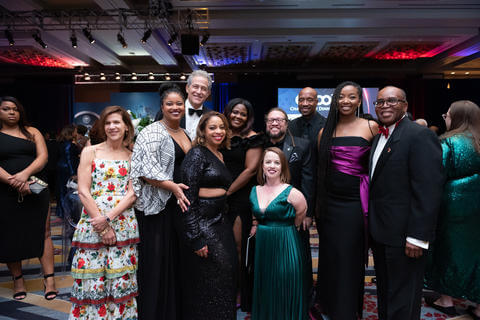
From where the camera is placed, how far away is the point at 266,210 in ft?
8.20

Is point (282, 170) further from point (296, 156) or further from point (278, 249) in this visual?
point (278, 249)

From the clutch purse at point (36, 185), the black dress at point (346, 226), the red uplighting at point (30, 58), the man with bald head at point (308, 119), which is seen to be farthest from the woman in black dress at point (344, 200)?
the red uplighting at point (30, 58)

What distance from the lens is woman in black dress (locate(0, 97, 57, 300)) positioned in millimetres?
3396

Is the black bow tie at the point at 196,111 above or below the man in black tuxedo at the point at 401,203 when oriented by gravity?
above

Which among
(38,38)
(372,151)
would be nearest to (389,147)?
(372,151)

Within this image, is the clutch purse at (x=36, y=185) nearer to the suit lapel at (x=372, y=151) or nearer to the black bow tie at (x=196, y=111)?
the black bow tie at (x=196, y=111)

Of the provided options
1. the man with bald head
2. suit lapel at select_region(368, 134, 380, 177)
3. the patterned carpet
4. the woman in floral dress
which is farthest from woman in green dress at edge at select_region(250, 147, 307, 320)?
the man with bald head

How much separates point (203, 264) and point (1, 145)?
2.60m

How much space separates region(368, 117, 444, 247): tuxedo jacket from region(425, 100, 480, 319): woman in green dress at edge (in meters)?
0.97

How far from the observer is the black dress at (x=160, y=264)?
2.37 metres

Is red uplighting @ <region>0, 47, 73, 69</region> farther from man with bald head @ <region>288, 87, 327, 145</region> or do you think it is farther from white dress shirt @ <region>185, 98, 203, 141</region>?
man with bald head @ <region>288, 87, 327, 145</region>

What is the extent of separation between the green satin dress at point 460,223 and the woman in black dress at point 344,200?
0.90 m

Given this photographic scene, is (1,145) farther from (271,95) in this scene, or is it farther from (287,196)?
(271,95)

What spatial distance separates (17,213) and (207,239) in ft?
8.10
